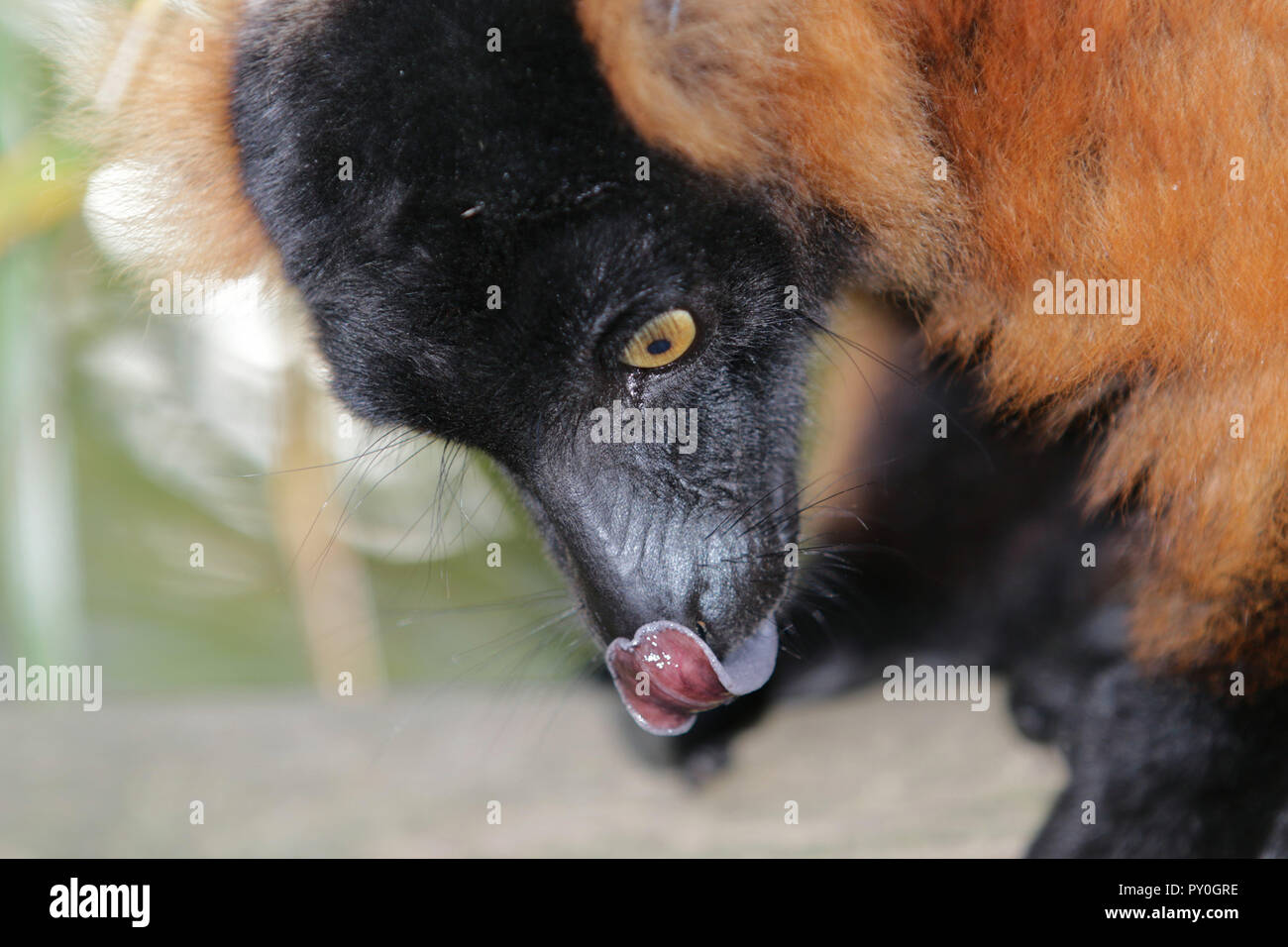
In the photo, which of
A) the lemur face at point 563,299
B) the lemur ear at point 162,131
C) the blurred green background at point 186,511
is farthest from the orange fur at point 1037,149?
the blurred green background at point 186,511

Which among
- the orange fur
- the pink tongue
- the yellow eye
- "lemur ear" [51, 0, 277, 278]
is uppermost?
"lemur ear" [51, 0, 277, 278]

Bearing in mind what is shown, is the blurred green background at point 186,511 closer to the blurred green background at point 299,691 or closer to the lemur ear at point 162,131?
the blurred green background at point 299,691

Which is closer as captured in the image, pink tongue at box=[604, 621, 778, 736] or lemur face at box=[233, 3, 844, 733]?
lemur face at box=[233, 3, 844, 733]

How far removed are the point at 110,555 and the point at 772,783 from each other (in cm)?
244

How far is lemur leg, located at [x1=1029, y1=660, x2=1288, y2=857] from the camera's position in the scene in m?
1.94

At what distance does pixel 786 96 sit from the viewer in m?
1.43

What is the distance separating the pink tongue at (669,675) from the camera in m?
1.60

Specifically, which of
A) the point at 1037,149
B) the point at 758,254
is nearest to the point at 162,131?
the point at 758,254

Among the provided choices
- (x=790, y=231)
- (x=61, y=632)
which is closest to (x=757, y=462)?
(x=790, y=231)

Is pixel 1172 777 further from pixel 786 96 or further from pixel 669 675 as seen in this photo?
pixel 786 96

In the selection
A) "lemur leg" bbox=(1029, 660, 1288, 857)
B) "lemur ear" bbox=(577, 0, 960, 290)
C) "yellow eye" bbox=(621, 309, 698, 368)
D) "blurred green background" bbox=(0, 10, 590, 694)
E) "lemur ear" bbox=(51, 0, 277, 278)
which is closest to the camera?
"lemur ear" bbox=(577, 0, 960, 290)

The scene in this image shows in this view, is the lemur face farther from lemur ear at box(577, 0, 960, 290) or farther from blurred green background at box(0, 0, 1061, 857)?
blurred green background at box(0, 0, 1061, 857)

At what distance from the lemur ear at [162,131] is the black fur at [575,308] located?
0.35 feet

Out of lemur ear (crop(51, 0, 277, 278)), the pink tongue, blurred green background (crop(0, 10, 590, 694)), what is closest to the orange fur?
the pink tongue
